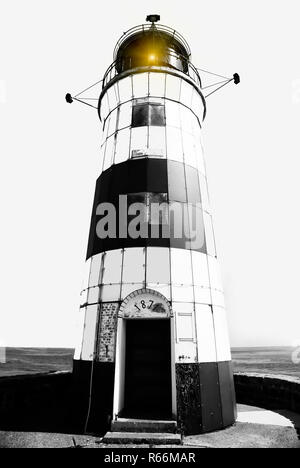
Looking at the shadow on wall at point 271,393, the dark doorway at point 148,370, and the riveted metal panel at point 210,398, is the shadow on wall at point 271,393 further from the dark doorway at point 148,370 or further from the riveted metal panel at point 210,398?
the dark doorway at point 148,370

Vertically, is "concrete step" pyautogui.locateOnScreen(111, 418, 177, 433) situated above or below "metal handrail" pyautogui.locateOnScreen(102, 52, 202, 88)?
below

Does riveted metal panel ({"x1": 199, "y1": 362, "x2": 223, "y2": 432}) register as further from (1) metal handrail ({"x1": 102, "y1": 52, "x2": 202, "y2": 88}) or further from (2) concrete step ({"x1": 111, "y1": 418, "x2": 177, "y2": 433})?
(1) metal handrail ({"x1": 102, "y1": 52, "x2": 202, "y2": 88})

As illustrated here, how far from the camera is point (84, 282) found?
8.59 m

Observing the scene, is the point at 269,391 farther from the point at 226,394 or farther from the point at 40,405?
the point at 40,405

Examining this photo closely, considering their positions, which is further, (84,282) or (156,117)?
(156,117)

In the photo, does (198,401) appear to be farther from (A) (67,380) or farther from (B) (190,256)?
(A) (67,380)

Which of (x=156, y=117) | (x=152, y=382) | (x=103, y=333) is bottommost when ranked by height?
(x=152, y=382)

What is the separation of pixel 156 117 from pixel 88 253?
479cm

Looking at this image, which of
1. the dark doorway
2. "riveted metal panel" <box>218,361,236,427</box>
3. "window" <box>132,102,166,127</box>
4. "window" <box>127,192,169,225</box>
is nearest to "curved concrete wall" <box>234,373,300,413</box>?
"riveted metal panel" <box>218,361,236,427</box>

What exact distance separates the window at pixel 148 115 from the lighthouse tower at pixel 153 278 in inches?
1.3

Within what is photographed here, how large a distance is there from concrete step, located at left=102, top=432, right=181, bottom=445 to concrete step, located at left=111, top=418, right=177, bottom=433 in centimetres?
13

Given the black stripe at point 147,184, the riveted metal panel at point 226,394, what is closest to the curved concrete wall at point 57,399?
the riveted metal panel at point 226,394

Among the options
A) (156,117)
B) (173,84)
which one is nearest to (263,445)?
(156,117)

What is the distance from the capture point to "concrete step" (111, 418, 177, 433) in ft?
20.0
